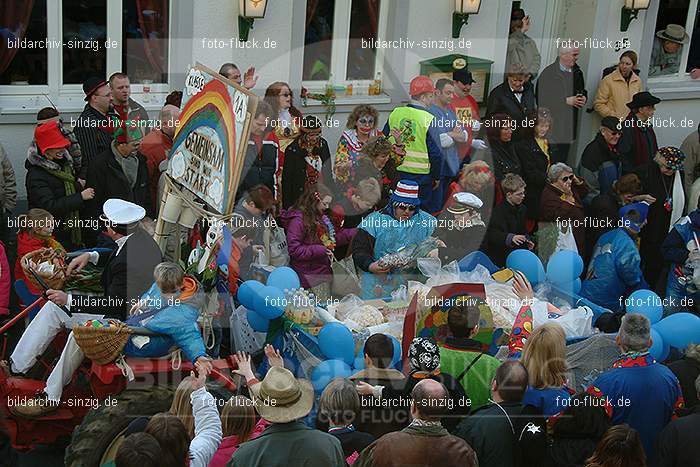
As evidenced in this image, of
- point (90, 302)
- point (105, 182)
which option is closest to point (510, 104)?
point (105, 182)

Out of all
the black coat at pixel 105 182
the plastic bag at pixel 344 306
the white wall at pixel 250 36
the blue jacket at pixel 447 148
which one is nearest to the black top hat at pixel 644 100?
the blue jacket at pixel 447 148

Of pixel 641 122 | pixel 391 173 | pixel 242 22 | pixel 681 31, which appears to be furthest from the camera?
pixel 681 31

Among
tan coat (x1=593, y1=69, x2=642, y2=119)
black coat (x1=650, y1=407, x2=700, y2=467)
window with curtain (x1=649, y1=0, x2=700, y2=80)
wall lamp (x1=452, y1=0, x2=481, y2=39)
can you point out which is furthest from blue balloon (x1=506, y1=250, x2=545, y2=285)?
window with curtain (x1=649, y1=0, x2=700, y2=80)

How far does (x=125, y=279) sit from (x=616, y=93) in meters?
7.37

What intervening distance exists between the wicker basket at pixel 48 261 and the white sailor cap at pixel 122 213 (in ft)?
1.47

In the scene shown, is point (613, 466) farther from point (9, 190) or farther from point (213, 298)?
point (9, 190)

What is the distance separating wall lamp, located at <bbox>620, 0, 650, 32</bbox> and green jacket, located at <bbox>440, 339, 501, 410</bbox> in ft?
24.7

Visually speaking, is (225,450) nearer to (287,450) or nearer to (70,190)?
(287,450)

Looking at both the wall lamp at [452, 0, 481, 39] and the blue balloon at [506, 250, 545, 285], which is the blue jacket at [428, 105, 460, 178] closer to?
the wall lamp at [452, 0, 481, 39]

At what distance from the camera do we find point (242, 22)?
11.0 meters

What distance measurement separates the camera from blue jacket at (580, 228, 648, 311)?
8.81m

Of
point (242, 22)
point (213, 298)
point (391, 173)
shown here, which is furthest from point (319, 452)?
point (242, 22)

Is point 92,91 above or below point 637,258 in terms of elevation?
above

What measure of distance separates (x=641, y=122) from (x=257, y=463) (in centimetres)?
768
